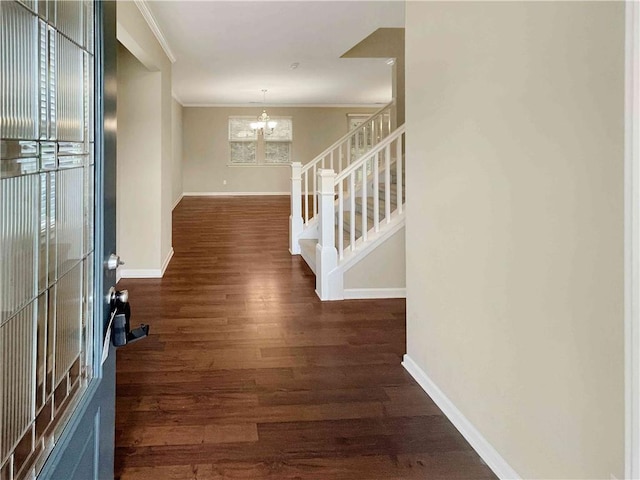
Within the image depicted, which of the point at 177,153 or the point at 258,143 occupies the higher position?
the point at 258,143

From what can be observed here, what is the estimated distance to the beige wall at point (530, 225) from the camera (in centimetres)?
143

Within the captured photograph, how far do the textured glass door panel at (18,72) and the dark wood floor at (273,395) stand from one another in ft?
4.86

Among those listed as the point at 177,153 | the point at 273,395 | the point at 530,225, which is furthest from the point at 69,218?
the point at 177,153

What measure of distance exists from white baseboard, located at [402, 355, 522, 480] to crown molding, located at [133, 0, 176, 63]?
3326 mm

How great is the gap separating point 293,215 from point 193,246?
154cm

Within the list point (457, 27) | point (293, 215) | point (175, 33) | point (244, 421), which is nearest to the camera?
point (457, 27)

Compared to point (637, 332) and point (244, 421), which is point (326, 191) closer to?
point (244, 421)

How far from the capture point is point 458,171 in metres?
2.32

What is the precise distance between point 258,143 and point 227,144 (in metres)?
0.81

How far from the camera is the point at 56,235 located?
1214mm

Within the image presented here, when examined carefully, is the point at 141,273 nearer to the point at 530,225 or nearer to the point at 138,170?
the point at 138,170

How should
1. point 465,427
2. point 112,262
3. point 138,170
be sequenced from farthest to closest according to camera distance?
point 138,170 < point 465,427 < point 112,262

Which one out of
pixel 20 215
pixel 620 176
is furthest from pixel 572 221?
pixel 20 215

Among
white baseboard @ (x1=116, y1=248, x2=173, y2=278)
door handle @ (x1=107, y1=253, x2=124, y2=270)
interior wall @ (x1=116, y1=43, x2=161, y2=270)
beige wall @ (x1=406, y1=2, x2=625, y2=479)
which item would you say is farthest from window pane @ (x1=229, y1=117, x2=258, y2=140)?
door handle @ (x1=107, y1=253, x2=124, y2=270)
